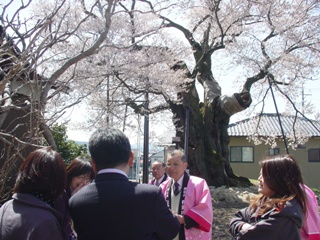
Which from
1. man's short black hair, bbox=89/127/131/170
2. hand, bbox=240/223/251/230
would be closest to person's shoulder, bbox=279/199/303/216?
hand, bbox=240/223/251/230

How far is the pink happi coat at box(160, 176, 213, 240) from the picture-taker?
3.52 metres

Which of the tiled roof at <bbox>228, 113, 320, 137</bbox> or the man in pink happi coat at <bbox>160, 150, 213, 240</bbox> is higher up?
the tiled roof at <bbox>228, 113, 320, 137</bbox>

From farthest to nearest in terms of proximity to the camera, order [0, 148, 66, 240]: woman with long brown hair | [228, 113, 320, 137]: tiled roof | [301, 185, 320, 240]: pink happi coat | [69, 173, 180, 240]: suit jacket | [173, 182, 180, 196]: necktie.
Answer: [228, 113, 320, 137]: tiled roof, [173, 182, 180, 196]: necktie, [301, 185, 320, 240]: pink happi coat, [69, 173, 180, 240]: suit jacket, [0, 148, 66, 240]: woman with long brown hair

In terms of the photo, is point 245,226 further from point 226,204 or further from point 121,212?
point 226,204

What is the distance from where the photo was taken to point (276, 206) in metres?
2.33

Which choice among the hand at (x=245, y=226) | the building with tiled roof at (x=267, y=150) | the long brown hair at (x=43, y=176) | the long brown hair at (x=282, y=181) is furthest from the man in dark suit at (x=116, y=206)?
the building with tiled roof at (x=267, y=150)

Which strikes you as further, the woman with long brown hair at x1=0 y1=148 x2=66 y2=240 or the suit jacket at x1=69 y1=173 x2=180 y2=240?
the suit jacket at x1=69 y1=173 x2=180 y2=240

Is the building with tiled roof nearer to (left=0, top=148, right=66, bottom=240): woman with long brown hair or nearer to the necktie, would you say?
the necktie

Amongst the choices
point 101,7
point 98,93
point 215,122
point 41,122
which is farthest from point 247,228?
point 215,122

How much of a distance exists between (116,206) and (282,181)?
1.12 m

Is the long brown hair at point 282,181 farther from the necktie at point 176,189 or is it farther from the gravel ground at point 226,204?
the gravel ground at point 226,204

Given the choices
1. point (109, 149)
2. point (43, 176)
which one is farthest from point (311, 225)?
point (43, 176)

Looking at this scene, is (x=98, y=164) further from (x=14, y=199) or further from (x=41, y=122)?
(x=41, y=122)

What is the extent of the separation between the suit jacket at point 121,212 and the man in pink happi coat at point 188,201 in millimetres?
1515
